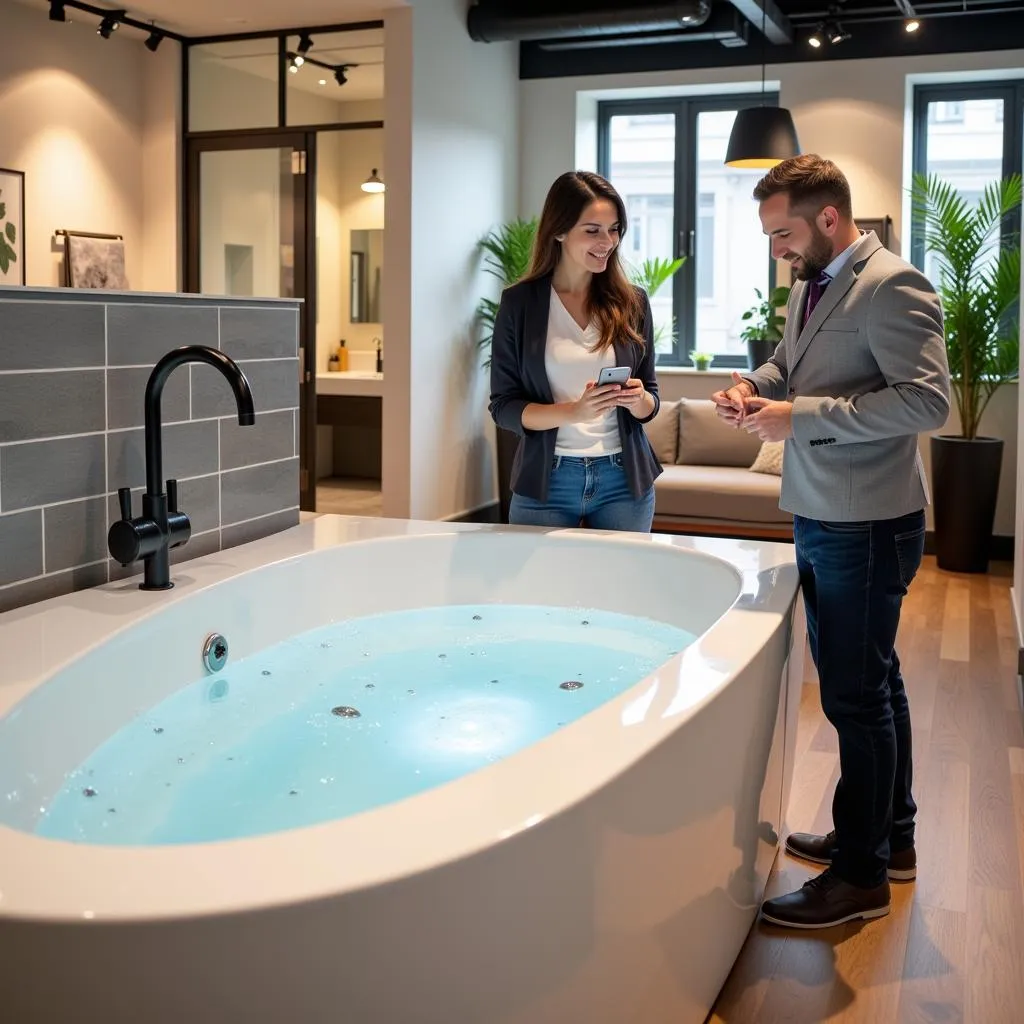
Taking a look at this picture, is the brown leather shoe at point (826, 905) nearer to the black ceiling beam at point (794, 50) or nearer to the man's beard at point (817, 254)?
the man's beard at point (817, 254)

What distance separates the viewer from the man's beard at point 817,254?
2.19 meters

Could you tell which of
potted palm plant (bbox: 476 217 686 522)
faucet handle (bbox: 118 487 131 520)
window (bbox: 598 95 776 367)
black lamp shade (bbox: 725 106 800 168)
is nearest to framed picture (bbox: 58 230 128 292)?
potted palm plant (bbox: 476 217 686 522)

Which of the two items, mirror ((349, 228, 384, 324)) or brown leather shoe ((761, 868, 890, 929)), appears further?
mirror ((349, 228, 384, 324))

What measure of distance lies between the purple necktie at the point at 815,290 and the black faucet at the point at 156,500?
1051mm

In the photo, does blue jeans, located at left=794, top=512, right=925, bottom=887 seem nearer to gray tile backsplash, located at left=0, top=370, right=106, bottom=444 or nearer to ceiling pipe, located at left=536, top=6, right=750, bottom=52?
gray tile backsplash, located at left=0, top=370, right=106, bottom=444

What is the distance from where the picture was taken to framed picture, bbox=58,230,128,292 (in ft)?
20.4

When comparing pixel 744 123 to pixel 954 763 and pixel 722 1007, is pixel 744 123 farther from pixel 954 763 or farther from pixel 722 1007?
pixel 722 1007

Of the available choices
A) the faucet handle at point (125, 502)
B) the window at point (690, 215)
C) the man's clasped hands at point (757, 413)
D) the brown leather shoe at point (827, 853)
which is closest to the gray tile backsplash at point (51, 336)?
the faucet handle at point (125, 502)

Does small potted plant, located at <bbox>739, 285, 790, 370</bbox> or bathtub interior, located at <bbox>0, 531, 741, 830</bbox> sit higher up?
small potted plant, located at <bbox>739, 285, 790, 370</bbox>

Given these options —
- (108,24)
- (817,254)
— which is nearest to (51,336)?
(817,254)

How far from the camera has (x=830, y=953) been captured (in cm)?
221

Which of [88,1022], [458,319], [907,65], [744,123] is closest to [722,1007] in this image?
[88,1022]

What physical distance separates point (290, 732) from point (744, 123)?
4116 millimetres

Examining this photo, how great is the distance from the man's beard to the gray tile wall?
1.27 meters
